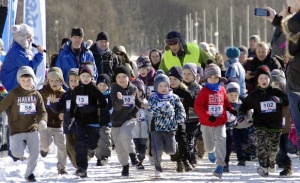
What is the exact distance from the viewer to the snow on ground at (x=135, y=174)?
10938 millimetres

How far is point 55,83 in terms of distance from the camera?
1247 cm

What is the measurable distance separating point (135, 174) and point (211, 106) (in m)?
1.30

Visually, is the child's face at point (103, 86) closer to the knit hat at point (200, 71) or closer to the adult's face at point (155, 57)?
the knit hat at point (200, 71)

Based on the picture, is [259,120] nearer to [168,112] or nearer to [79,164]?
[168,112]

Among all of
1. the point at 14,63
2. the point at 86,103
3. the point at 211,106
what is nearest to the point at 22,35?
the point at 14,63

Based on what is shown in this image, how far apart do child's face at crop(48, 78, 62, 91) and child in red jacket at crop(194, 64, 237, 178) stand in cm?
198

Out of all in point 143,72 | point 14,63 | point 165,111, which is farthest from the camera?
point 143,72

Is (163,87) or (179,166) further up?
(163,87)

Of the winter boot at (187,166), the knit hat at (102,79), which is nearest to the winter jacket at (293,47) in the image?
the winter boot at (187,166)

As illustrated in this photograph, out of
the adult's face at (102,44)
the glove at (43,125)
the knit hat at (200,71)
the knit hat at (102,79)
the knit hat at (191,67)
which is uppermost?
the adult's face at (102,44)

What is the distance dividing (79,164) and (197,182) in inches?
58.0

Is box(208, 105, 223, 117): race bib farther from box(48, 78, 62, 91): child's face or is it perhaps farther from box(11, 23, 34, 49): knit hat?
box(11, 23, 34, 49): knit hat

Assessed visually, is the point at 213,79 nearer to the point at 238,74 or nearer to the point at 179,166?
the point at 179,166

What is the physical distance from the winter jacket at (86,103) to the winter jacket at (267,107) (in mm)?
1954
